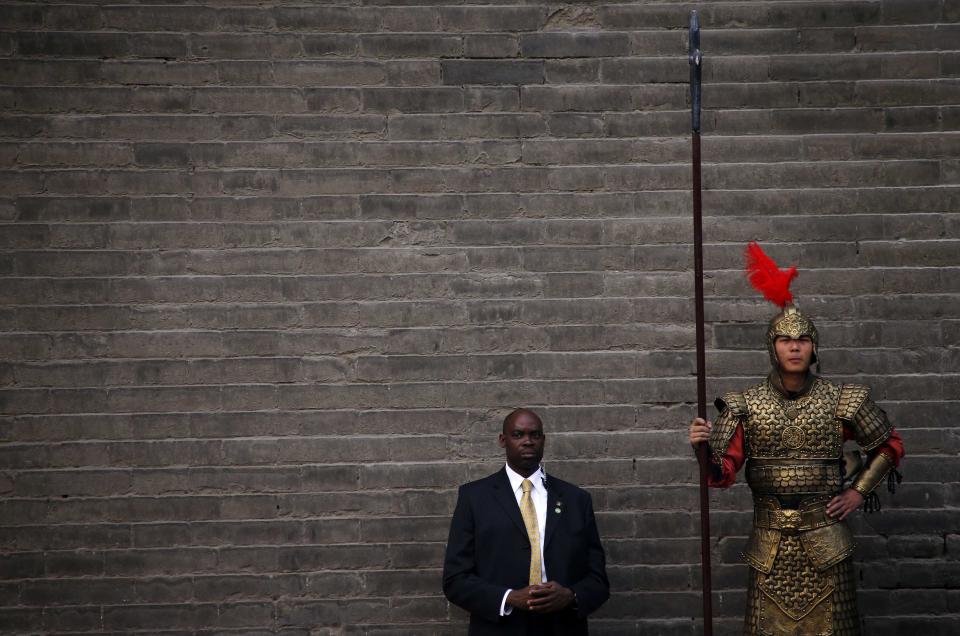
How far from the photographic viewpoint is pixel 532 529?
5047mm

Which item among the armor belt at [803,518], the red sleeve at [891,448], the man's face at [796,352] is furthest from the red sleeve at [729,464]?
the red sleeve at [891,448]

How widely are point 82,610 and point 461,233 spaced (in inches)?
111

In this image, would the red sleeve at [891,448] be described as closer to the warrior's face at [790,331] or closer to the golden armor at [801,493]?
Answer: the golden armor at [801,493]

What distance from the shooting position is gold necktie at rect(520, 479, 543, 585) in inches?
196

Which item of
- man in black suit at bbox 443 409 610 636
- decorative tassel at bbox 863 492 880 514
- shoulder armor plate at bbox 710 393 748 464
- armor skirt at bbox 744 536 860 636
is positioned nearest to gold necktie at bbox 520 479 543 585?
man in black suit at bbox 443 409 610 636

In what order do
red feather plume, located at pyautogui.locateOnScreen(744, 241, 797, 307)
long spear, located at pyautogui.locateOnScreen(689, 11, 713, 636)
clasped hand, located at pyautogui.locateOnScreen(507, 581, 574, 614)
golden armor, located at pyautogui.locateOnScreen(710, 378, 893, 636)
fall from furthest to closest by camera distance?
red feather plume, located at pyautogui.locateOnScreen(744, 241, 797, 307), golden armor, located at pyautogui.locateOnScreen(710, 378, 893, 636), clasped hand, located at pyautogui.locateOnScreen(507, 581, 574, 614), long spear, located at pyautogui.locateOnScreen(689, 11, 713, 636)

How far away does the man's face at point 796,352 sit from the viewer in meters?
4.95

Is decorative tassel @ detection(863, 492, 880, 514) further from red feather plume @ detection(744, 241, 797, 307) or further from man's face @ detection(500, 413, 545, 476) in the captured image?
man's face @ detection(500, 413, 545, 476)

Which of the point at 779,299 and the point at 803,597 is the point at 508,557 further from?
the point at 779,299

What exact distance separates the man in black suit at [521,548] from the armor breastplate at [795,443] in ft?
2.81

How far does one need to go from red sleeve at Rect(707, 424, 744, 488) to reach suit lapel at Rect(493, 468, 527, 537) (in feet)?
2.90

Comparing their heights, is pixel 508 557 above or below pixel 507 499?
below

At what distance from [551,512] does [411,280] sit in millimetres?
1528

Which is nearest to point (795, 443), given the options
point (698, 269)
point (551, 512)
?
point (698, 269)
